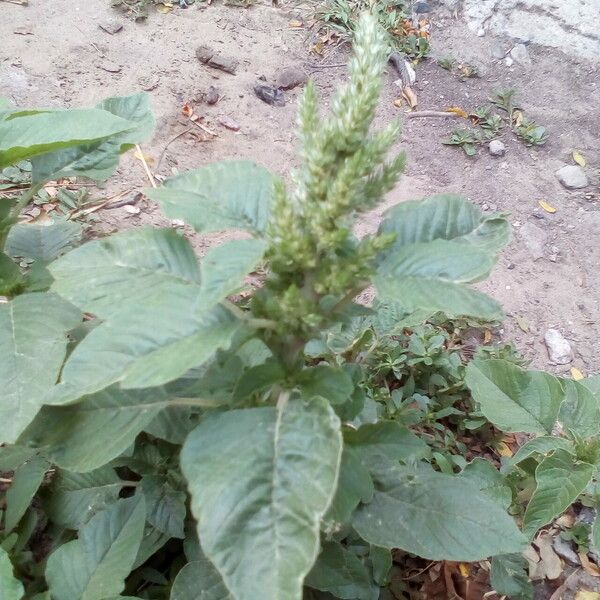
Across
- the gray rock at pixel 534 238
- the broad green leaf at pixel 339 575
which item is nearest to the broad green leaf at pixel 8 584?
the broad green leaf at pixel 339 575

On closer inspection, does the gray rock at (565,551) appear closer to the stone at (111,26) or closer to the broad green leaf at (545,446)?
the broad green leaf at (545,446)

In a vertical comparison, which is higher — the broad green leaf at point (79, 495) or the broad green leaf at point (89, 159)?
the broad green leaf at point (89, 159)

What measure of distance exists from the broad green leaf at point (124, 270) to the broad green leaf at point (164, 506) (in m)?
0.63

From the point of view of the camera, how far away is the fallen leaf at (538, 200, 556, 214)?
135 inches

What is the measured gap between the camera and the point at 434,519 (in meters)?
1.40

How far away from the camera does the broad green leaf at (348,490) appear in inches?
46.7

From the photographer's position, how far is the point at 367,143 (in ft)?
3.42

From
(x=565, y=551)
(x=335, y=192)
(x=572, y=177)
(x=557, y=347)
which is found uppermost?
(x=335, y=192)

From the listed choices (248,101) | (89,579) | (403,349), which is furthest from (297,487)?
(248,101)

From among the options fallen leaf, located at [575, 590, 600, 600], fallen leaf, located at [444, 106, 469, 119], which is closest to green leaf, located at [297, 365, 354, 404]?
fallen leaf, located at [575, 590, 600, 600]

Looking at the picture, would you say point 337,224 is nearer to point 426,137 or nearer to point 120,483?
point 120,483

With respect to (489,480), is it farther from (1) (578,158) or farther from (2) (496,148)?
(1) (578,158)

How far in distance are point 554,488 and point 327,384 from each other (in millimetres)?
851

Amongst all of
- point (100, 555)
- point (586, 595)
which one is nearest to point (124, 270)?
point (100, 555)
